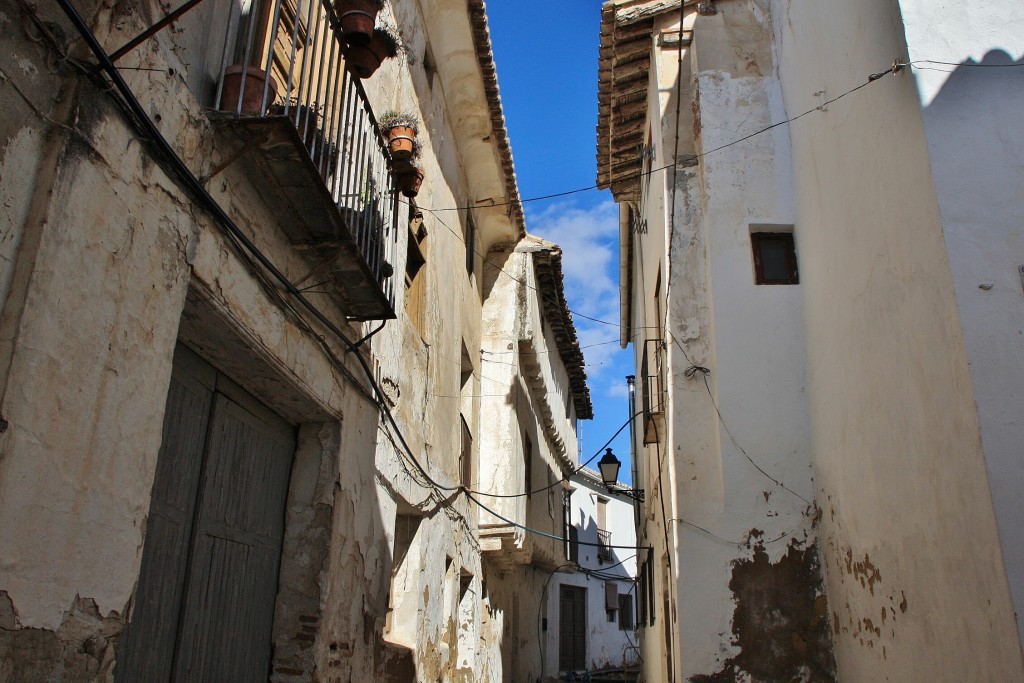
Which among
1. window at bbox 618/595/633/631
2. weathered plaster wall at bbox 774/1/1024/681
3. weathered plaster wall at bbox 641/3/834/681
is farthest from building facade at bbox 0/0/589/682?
window at bbox 618/595/633/631

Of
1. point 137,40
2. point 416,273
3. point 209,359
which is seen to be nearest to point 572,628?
point 416,273

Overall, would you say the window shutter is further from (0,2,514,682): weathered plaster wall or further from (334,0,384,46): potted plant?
(334,0,384,46): potted plant

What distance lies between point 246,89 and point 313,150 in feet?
1.68

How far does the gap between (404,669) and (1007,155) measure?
534 cm

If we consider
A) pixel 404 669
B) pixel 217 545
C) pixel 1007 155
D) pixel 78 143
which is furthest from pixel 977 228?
pixel 404 669

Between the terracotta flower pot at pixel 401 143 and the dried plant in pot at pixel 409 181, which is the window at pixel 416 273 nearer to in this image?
the dried plant in pot at pixel 409 181

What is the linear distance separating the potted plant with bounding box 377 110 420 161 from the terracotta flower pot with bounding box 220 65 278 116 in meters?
2.52

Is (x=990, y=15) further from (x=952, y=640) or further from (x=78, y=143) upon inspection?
(x=78, y=143)

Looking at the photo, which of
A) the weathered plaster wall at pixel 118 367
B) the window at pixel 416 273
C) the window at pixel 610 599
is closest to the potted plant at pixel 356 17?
the weathered plaster wall at pixel 118 367

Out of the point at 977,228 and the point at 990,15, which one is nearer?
the point at 977,228

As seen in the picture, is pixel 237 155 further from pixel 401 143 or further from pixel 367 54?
pixel 401 143

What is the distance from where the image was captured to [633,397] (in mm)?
16766

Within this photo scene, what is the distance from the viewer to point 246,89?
13.2 ft

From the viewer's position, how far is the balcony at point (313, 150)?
13.1ft
